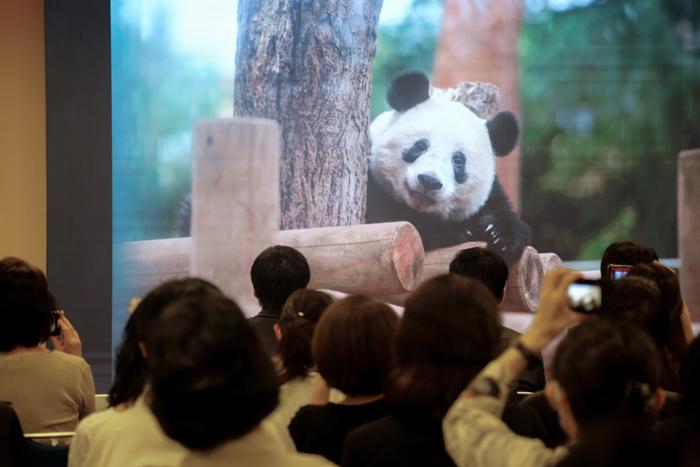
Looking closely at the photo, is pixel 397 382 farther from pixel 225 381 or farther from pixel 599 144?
pixel 599 144

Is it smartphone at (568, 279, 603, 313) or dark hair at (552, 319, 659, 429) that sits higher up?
smartphone at (568, 279, 603, 313)

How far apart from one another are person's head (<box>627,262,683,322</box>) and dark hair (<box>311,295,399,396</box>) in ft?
3.33

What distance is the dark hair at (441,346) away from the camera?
1734mm

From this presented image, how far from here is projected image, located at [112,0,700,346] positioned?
18.6 feet

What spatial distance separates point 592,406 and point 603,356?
77 mm

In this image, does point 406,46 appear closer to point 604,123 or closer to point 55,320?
point 604,123

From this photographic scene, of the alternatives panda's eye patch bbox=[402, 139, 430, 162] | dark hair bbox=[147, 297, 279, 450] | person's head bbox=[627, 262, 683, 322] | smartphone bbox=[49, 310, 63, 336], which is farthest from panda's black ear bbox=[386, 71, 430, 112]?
dark hair bbox=[147, 297, 279, 450]

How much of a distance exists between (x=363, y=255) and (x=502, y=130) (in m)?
1.08

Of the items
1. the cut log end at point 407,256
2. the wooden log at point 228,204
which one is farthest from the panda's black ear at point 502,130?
the wooden log at point 228,204

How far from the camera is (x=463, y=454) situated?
4.94ft

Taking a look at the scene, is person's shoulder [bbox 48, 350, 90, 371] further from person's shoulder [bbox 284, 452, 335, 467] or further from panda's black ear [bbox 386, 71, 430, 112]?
panda's black ear [bbox 386, 71, 430, 112]

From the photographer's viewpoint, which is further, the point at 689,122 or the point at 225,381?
the point at 689,122

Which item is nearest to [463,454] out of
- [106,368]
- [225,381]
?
[225,381]

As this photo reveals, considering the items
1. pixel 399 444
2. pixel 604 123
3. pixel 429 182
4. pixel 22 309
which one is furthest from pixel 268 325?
pixel 604 123
